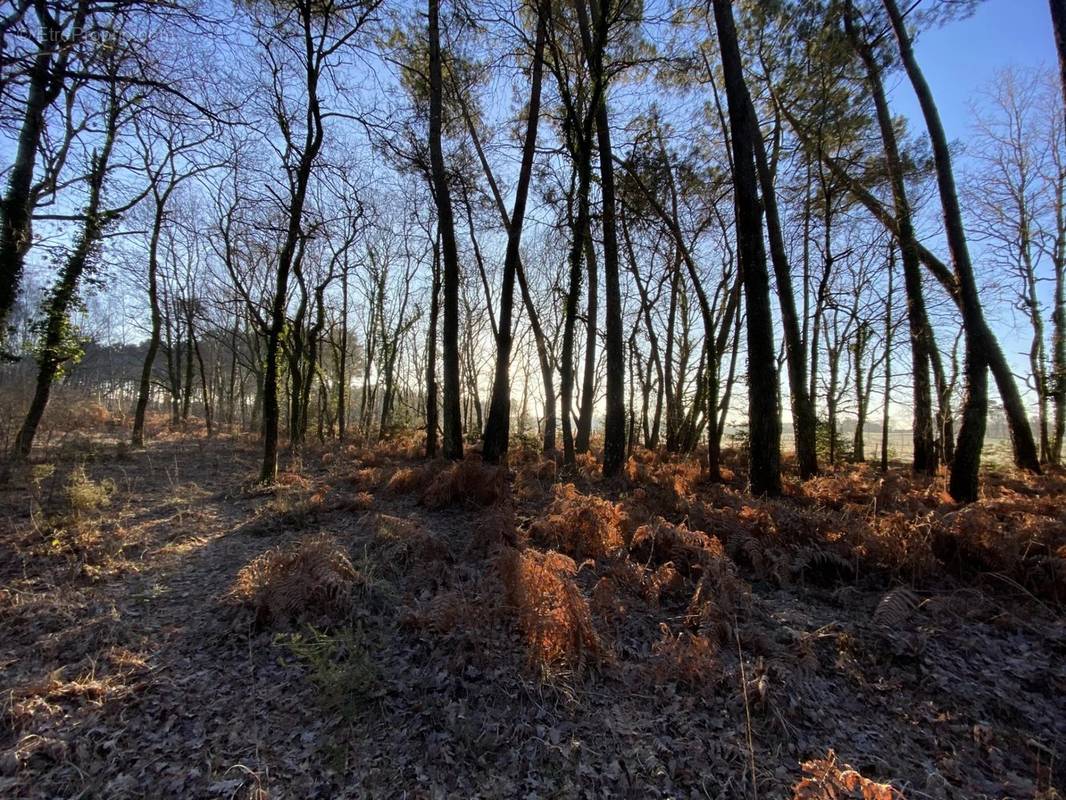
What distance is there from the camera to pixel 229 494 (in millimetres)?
7566

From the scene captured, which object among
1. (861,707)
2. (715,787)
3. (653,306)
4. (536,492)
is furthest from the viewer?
(653,306)

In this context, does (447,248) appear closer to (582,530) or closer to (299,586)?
(582,530)

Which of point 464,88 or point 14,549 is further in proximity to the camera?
point 464,88

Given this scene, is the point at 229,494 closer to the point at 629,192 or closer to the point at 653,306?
the point at 629,192

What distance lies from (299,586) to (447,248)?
25.7 ft

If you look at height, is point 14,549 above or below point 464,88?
below

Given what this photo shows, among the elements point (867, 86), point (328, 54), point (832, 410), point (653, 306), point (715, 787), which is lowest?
point (715, 787)

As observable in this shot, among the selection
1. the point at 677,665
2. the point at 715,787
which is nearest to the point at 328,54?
the point at 677,665

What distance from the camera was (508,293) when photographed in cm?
937

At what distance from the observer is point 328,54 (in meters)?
7.78

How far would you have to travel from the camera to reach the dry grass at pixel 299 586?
353cm

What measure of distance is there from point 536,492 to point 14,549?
610 cm

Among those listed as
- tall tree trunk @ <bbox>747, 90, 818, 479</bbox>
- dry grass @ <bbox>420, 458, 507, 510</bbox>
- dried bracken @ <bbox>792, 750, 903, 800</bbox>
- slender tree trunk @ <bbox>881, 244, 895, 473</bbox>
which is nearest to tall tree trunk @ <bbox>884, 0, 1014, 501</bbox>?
tall tree trunk @ <bbox>747, 90, 818, 479</bbox>

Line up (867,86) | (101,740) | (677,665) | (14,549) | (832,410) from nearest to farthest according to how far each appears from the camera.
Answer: (101,740) < (677,665) < (14,549) < (867,86) < (832,410)
